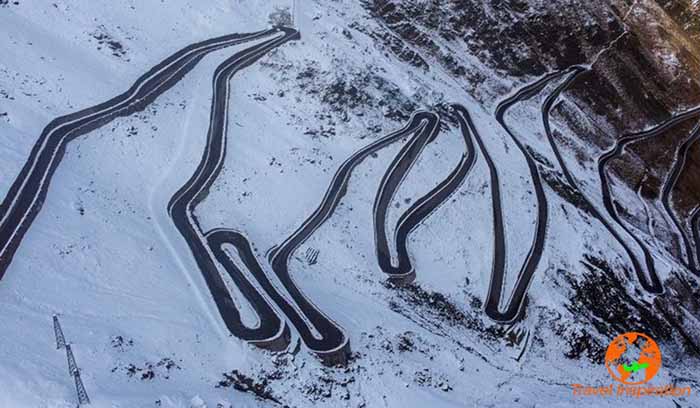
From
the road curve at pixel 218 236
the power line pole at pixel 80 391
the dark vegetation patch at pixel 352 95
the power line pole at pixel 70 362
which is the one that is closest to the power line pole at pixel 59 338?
the power line pole at pixel 70 362

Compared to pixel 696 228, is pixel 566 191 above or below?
below

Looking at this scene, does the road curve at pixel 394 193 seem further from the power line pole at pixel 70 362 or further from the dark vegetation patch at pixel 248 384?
the power line pole at pixel 70 362

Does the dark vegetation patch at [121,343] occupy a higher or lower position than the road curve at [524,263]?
lower

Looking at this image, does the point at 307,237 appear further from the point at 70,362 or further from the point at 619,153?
the point at 619,153

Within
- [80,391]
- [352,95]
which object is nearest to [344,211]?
[352,95]

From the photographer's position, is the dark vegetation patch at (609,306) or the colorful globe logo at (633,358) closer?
the colorful globe logo at (633,358)

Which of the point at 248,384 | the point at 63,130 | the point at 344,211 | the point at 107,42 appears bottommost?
the point at 248,384
